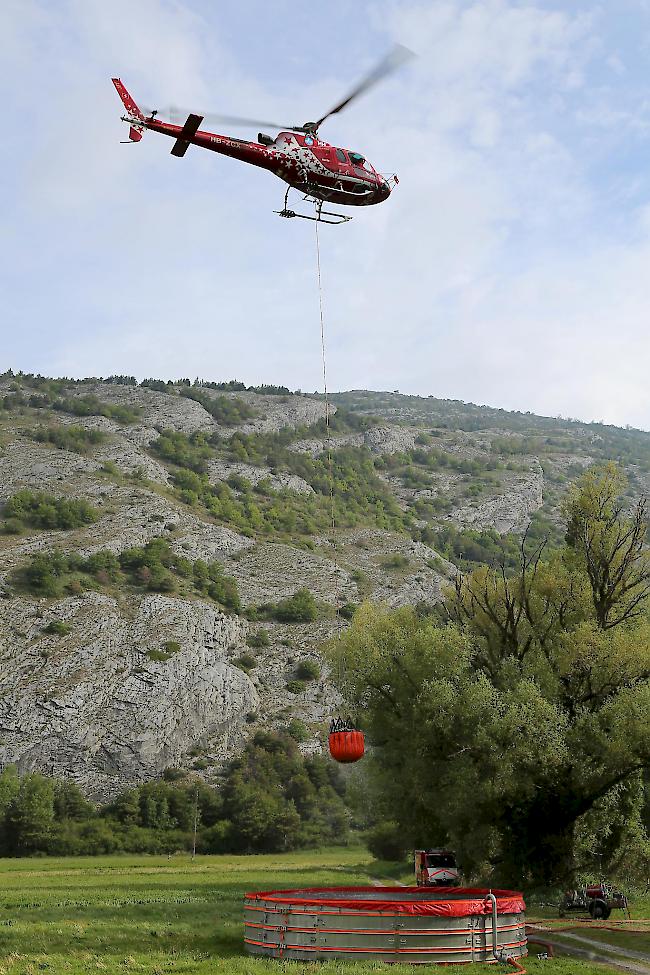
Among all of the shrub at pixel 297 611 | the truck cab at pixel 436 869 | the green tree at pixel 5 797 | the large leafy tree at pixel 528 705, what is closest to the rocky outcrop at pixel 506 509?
the shrub at pixel 297 611

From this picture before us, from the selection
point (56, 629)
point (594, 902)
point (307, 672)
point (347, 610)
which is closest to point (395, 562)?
point (347, 610)

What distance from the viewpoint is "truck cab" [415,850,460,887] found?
31.5 meters

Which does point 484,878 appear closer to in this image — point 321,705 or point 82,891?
point 82,891

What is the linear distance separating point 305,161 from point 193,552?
87248mm

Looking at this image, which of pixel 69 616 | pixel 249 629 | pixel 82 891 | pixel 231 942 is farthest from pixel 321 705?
pixel 231 942

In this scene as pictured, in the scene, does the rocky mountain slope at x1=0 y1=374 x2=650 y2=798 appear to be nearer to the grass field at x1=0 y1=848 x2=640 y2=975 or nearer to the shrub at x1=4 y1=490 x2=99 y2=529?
the shrub at x1=4 y1=490 x2=99 y2=529

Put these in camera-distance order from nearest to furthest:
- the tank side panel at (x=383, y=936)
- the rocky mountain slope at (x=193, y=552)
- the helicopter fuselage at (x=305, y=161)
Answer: the tank side panel at (x=383, y=936)
the helicopter fuselage at (x=305, y=161)
the rocky mountain slope at (x=193, y=552)

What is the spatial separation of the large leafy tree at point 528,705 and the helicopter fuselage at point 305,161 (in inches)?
717

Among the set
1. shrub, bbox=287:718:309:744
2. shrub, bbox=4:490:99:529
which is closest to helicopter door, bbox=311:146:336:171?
shrub, bbox=287:718:309:744

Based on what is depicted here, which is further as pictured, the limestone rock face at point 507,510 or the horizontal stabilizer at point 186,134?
the limestone rock face at point 507,510

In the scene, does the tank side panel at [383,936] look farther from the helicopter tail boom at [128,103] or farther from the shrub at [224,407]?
the shrub at [224,407]

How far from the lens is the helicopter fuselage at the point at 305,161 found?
79.0 ft

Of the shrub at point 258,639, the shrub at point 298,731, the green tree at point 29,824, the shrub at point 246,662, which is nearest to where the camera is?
the green tree at point 29,824

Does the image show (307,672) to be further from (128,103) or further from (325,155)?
(128,103)
